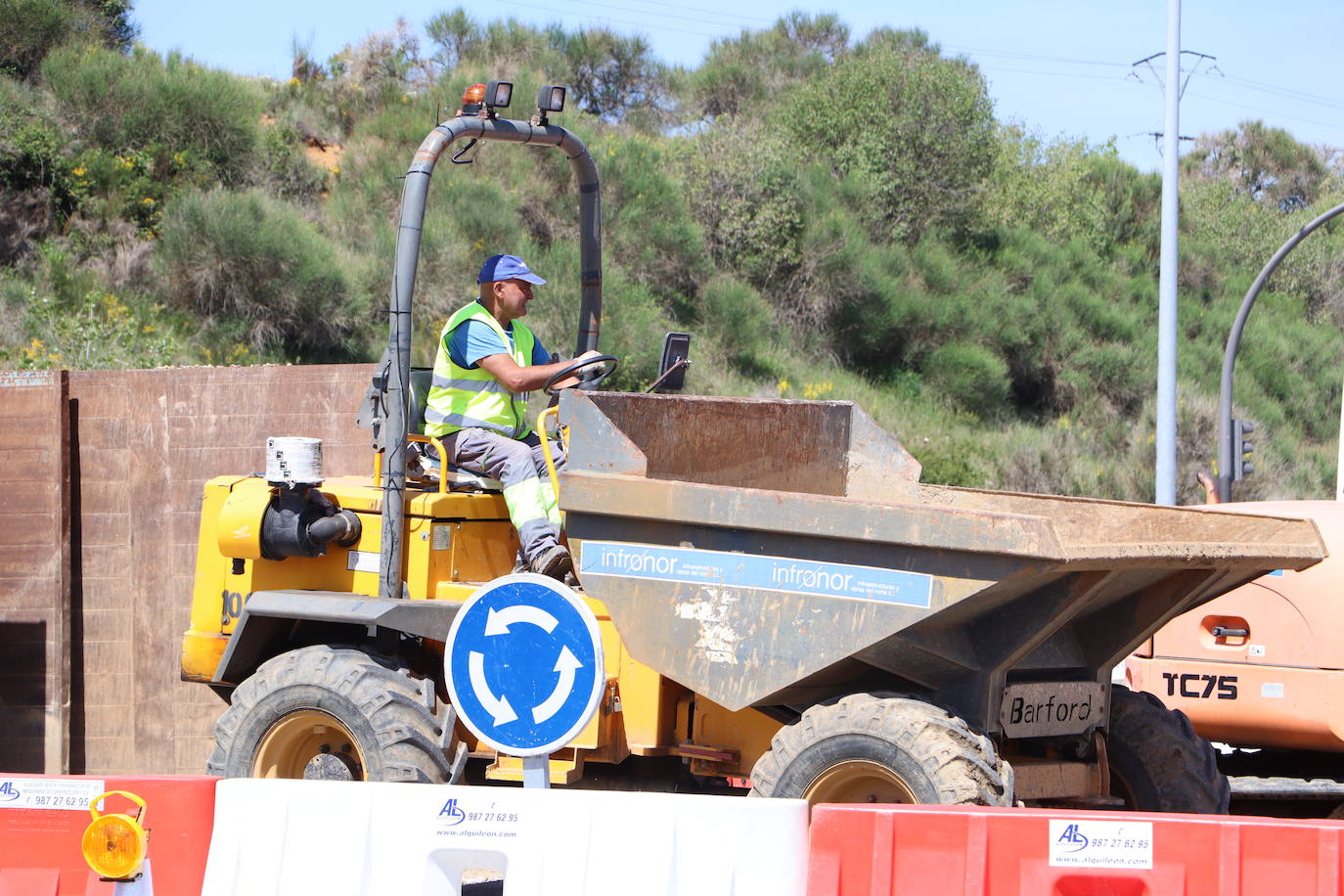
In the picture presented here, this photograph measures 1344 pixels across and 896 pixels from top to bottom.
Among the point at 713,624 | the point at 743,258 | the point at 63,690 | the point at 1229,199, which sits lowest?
the point at 63,690

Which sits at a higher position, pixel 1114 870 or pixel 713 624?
pixel 713 624

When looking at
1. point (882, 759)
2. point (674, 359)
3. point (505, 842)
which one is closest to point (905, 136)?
point (674, 359)

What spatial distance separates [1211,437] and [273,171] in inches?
649

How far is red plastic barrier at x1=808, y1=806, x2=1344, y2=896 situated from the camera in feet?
14.4

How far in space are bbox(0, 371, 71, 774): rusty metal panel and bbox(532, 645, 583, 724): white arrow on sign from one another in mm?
5335

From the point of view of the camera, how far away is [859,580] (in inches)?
194

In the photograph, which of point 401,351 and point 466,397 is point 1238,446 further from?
point 401,351

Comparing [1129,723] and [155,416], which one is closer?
[1129,723]

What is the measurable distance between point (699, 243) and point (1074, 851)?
20146mm

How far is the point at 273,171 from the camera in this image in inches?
867

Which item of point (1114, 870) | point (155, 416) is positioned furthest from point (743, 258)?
point (1114, 870)

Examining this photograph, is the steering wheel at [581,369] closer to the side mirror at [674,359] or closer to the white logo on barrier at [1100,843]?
the side mirror at [674,359]

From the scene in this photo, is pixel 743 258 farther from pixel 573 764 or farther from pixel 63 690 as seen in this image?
pixel 573 764

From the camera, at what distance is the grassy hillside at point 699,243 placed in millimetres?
18172
